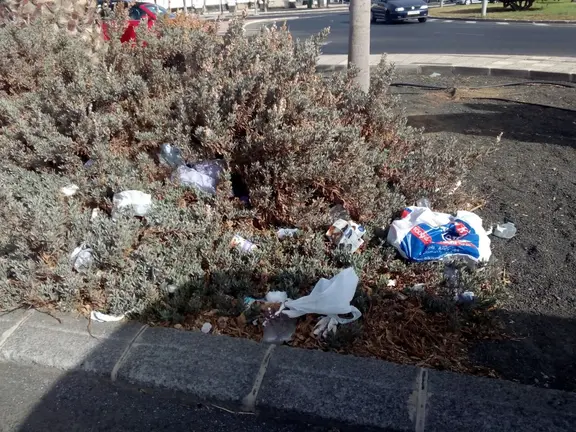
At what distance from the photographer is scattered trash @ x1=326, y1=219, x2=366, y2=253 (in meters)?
3.53

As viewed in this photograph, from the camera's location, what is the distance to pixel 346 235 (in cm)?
359

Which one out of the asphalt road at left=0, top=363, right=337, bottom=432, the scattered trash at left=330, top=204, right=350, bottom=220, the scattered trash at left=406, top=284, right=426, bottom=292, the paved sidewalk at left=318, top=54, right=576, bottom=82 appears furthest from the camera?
the paved sidewalk at left=318, top=54, right=576, bottom=82

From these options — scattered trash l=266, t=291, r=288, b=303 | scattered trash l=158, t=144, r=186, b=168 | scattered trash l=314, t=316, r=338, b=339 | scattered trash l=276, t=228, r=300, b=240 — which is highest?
scattered trash l=158, t=144, r=186, b=168

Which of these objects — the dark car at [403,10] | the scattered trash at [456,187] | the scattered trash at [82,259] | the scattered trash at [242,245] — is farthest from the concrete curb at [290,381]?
the dark car at [403,10]

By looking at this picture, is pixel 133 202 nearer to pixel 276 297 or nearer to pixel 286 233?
pixel 286 233

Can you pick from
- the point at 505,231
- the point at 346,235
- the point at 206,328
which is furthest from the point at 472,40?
the point at 206,328

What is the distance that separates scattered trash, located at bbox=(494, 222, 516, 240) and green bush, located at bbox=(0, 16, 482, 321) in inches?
16.1

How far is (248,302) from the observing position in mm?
3172

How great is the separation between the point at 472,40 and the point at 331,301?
54.5ft

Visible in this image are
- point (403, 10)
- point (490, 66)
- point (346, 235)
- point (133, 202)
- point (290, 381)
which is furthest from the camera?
point (403, 10)

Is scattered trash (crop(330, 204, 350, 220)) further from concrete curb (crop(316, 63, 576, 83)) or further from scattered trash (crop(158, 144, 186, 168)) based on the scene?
concrete curb (crop(316, 63, 576, 83))

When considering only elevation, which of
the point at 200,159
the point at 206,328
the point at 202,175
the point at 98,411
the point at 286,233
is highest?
the point at 200,159

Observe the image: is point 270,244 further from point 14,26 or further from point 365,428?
point 14,26

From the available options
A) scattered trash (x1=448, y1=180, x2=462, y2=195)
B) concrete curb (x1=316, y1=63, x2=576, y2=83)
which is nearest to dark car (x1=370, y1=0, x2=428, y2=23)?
concrete curb (x1=316, y1=63, x2=576, y2=83)
